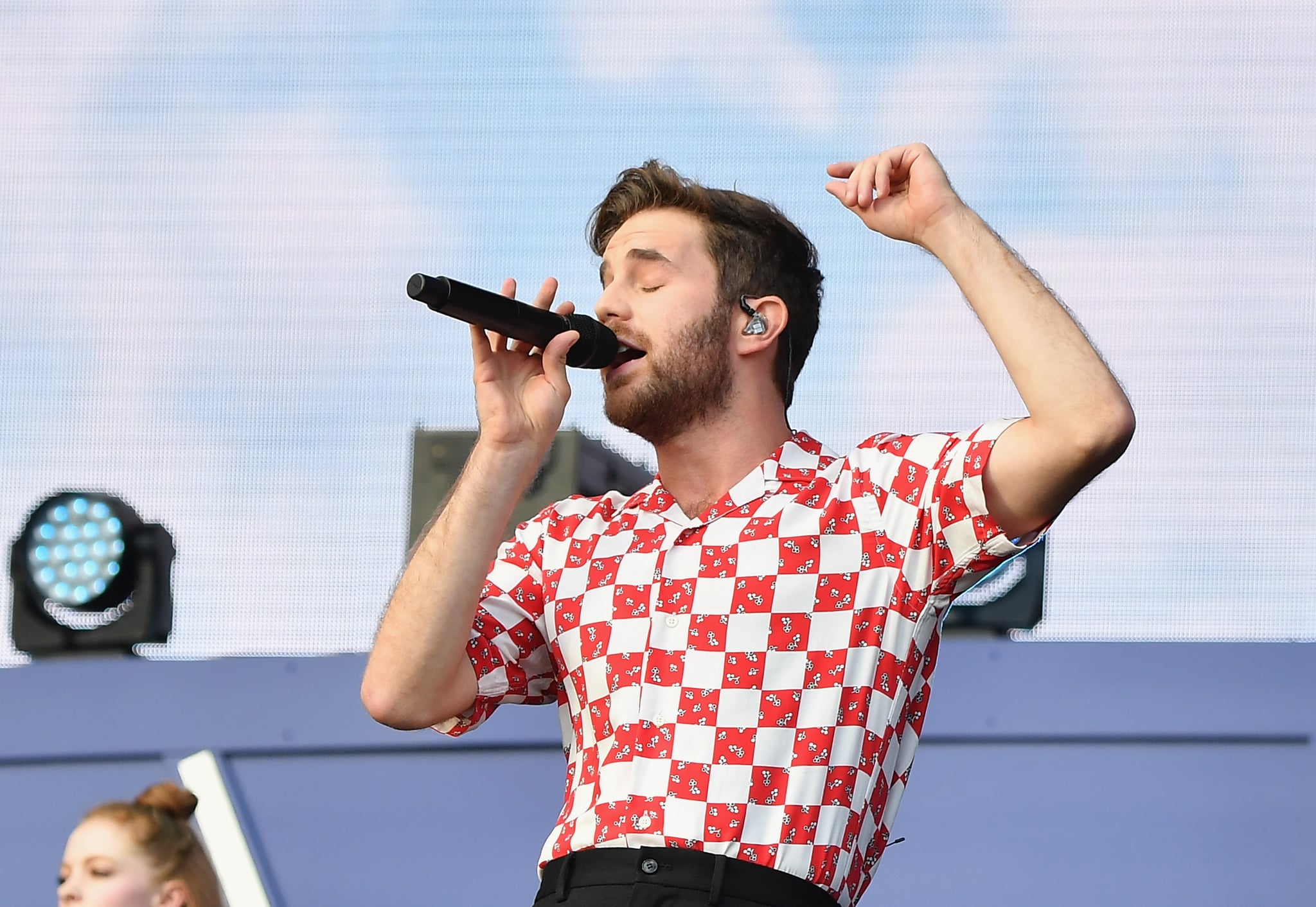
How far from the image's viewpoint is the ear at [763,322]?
5.63ft

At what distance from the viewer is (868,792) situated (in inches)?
57.0

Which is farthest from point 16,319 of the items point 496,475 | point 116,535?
point 496,475

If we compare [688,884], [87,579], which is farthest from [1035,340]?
[87,579]

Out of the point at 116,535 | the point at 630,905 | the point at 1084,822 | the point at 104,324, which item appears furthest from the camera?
the point at 104,324

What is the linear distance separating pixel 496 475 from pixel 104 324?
188cm

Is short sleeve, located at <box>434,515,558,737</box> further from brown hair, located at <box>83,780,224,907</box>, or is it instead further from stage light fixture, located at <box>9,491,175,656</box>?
stage light fixture, located at <box>9,491,175,656</box>

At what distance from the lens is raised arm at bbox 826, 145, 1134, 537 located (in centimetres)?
136

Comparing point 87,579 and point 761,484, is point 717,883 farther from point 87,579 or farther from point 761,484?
point 87,579

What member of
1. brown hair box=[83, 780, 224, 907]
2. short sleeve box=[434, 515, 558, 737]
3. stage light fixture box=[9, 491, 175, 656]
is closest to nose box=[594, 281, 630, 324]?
short sleeve box=[434, 515, 558, 737]

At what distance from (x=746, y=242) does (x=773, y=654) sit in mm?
506

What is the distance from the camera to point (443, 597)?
59.3 inches

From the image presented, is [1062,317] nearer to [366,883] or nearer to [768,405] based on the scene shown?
[768,405]

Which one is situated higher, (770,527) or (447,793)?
(770,527)

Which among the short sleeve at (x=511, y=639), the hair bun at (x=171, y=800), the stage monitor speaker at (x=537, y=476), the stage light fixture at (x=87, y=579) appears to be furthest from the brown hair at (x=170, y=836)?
the short sleeve at (x=511, y=639)
